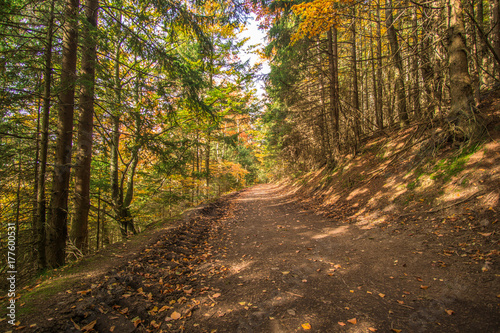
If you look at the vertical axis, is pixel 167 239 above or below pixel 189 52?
below

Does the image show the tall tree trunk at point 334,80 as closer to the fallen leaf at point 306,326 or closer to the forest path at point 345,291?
the forest path at point 345,291

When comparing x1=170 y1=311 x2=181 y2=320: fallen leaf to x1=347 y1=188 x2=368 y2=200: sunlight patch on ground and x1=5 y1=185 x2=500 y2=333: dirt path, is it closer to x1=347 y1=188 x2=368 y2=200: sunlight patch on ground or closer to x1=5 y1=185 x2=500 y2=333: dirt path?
x1=5 y1=185 x2=500 y2=333: dirt path

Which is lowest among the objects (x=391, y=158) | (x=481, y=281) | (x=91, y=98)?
(x=481, y=281)

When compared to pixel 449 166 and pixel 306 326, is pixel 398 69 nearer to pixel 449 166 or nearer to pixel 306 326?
pixel 449 166

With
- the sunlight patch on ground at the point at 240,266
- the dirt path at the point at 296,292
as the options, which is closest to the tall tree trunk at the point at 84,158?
the dirt path at the point at 296,292

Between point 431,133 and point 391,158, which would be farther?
point 391,158

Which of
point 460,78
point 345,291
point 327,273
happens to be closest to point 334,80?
point 460,78

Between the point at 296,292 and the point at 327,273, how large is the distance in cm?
80

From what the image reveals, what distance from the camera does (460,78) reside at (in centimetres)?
540

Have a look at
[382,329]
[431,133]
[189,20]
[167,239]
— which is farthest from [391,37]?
[167,239]

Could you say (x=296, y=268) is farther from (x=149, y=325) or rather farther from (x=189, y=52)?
(x=189, y=52)

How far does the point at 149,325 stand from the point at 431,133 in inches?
331

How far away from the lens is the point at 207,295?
3189 millimetres

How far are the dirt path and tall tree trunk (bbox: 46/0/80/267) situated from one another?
1.61 metres
